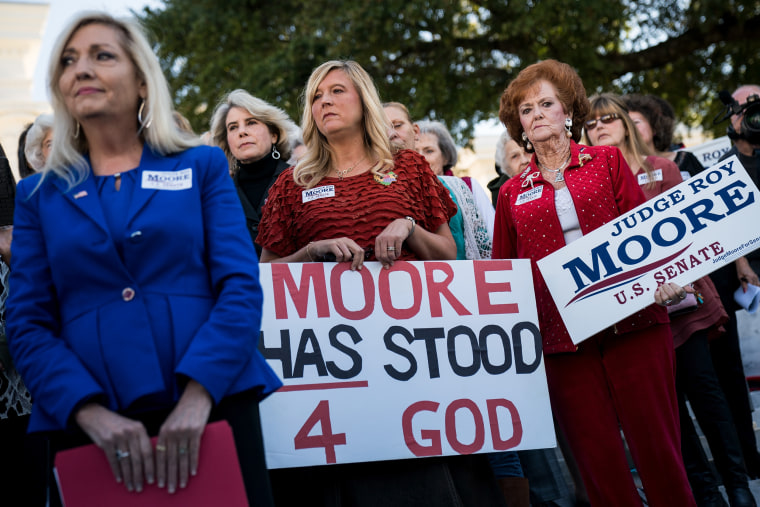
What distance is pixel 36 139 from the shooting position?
5062mm

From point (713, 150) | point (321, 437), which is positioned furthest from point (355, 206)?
point (713, 150)

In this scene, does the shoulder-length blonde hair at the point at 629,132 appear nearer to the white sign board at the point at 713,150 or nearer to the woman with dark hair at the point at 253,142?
the woman with dark hair at the point at 253,142

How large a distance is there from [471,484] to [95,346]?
5.76 ft

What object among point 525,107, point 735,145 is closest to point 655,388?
point 525,107

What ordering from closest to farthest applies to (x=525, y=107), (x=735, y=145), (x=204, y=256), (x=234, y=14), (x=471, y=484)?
(x=204, y=256)
(x=471, y=484)
(x=525, y=107)
(x=735, y=145)
(x=234, y=14)

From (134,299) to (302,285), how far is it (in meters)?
1.39

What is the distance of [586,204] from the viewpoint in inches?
153

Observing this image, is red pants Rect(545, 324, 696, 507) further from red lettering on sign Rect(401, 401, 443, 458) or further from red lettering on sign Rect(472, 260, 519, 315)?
red lettering on sign Rect(401, 401, 443, 458)

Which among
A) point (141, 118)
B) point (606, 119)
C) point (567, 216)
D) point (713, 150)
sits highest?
point (713, 150)

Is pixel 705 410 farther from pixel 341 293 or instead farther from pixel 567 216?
pixel 341 293

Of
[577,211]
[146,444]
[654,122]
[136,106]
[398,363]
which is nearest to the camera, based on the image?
[146,444]

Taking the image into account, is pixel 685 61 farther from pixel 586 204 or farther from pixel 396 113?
pixel 586 204

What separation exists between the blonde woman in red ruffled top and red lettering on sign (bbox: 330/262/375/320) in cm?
6

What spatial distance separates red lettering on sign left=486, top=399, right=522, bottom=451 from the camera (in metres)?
3.54
